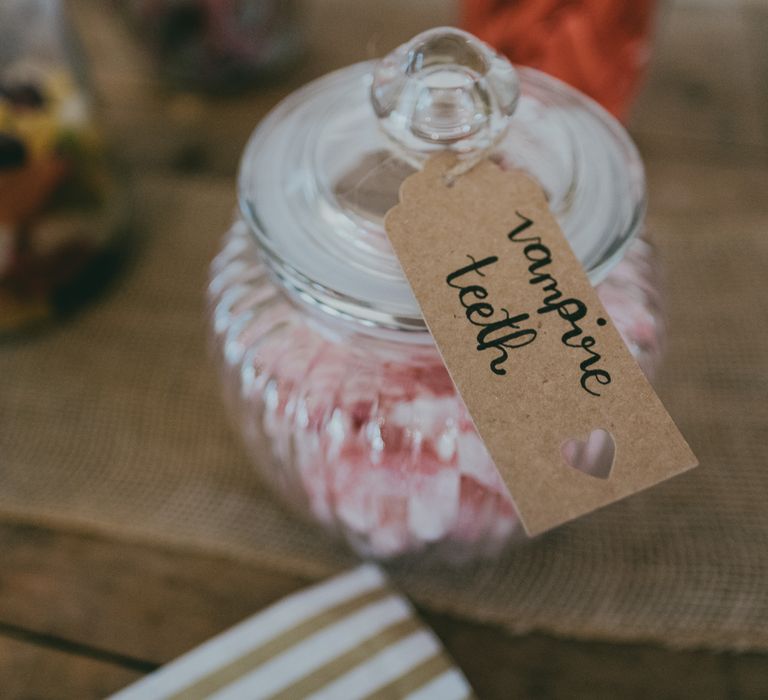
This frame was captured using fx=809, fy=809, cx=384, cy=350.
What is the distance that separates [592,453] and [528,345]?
0.42 ft

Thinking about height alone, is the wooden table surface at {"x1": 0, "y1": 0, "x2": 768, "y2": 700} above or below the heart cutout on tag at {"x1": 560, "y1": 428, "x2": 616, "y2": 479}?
below

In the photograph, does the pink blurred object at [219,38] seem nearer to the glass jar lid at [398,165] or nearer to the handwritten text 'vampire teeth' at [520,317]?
the glass jar lid at [398,165]

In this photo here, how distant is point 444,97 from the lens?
37 cm

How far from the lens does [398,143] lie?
39 centimetres

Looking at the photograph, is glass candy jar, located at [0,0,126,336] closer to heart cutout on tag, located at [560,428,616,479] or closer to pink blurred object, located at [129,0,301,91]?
pink blurred object, located at [129,0,301,91]

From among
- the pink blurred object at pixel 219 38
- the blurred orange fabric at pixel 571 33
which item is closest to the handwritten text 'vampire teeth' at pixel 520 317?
the blurred orange fabric at pixel 571 33

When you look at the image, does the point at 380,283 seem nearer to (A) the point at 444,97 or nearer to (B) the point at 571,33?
(A) the point at 444,97

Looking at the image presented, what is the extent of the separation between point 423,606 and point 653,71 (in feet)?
2.11

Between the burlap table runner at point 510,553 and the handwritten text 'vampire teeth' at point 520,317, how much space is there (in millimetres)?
219

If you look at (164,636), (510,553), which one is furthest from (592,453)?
(164,636)

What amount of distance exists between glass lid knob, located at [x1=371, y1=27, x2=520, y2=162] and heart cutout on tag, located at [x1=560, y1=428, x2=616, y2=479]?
16cm

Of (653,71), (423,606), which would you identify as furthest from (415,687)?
(653,71)

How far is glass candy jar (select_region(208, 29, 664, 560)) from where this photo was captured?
15.0 inches

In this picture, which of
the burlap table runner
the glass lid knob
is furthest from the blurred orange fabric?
the glass lid knob
